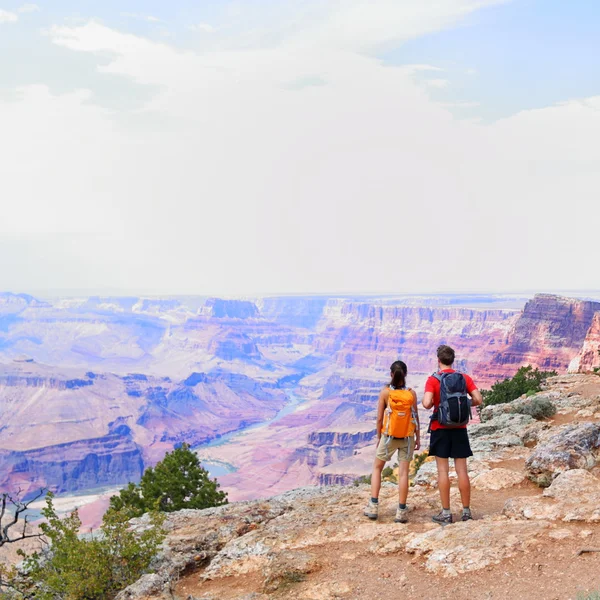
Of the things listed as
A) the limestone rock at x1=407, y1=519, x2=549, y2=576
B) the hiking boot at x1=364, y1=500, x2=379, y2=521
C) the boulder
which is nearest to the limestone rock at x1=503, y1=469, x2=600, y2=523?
the limestone rock at x1=407, y1=519, x2=549, y2=576

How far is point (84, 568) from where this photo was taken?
8516 millimetres

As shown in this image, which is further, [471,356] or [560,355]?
[471,356]

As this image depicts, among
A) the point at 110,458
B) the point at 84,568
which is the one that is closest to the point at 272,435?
the point at 110,458

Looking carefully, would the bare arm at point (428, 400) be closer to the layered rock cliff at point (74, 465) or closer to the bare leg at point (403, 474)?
the bare leg at point (403, 474)

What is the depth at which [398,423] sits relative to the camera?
8.44m

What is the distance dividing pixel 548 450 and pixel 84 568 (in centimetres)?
832

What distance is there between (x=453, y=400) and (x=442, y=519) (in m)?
1.96

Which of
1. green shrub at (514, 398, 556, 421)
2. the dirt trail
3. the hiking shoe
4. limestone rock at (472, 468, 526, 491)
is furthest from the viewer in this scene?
green shrub at (514, 398, 556, 421)

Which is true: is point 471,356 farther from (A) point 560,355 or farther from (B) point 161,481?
(B) point 161,481

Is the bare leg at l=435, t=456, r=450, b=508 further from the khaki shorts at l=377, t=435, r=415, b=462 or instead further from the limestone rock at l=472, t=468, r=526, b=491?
the limestone rock at l=472, t=468, r=526, b=491

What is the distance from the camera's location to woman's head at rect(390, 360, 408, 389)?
826cm

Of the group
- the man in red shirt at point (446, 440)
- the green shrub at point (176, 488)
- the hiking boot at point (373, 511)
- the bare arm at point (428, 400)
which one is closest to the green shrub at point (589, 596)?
the man in red shirt at point (446, 440)

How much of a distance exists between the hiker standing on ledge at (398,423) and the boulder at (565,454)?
346 centimetres

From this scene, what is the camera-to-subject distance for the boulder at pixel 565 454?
10656 mm
